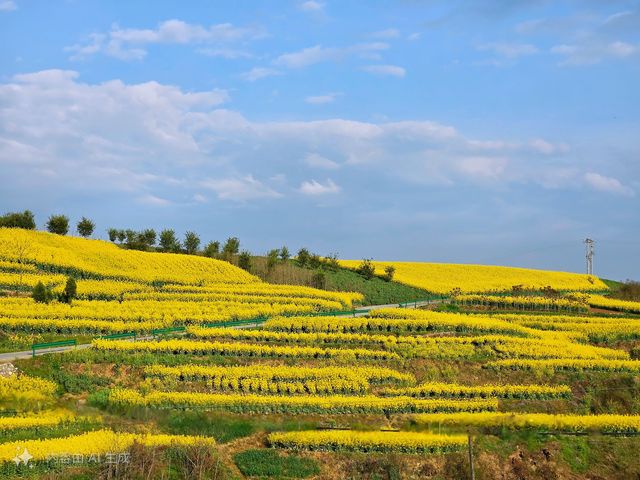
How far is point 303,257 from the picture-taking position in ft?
190

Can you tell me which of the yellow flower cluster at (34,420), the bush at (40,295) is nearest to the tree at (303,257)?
the bush at (40,295)

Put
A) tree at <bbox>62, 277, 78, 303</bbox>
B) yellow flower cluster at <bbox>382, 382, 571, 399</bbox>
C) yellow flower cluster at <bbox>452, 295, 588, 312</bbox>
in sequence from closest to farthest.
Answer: yellow flower cluster at <bbox>382, 382, 571, 399</bbox> → tree at <bbox>62, 277, 78, 303</bbox> → yellow flower cluster at <bbox>452, 295, 588, 312</bbox>

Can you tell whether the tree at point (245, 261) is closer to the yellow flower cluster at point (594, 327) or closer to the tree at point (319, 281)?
the tree at point (319, 281)

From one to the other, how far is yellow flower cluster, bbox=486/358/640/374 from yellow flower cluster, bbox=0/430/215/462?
14.2m

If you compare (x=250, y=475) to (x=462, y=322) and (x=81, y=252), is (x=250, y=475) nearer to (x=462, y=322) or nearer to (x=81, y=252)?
(x=462, y=322)

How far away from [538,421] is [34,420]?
48.5 ft

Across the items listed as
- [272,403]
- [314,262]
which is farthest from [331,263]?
[272,403]

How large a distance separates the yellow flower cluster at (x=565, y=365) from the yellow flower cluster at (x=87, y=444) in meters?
14.2

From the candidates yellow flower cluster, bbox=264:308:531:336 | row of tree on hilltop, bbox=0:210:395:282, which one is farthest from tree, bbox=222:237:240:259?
yellow flower cluster, bbox=264:308:531:336

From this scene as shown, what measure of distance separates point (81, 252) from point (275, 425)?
3327 centimetres

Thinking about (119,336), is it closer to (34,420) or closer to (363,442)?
(34,420)

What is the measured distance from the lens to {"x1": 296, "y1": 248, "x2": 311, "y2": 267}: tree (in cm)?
5797

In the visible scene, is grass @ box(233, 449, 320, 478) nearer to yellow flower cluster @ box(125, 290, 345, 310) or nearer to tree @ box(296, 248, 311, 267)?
yellow flower cluster @ box(125, 290, 345, 310)

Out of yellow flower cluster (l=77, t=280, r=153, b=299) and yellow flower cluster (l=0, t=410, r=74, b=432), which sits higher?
yellow flower cluster (l=77, t=280, r=153, b=299)
